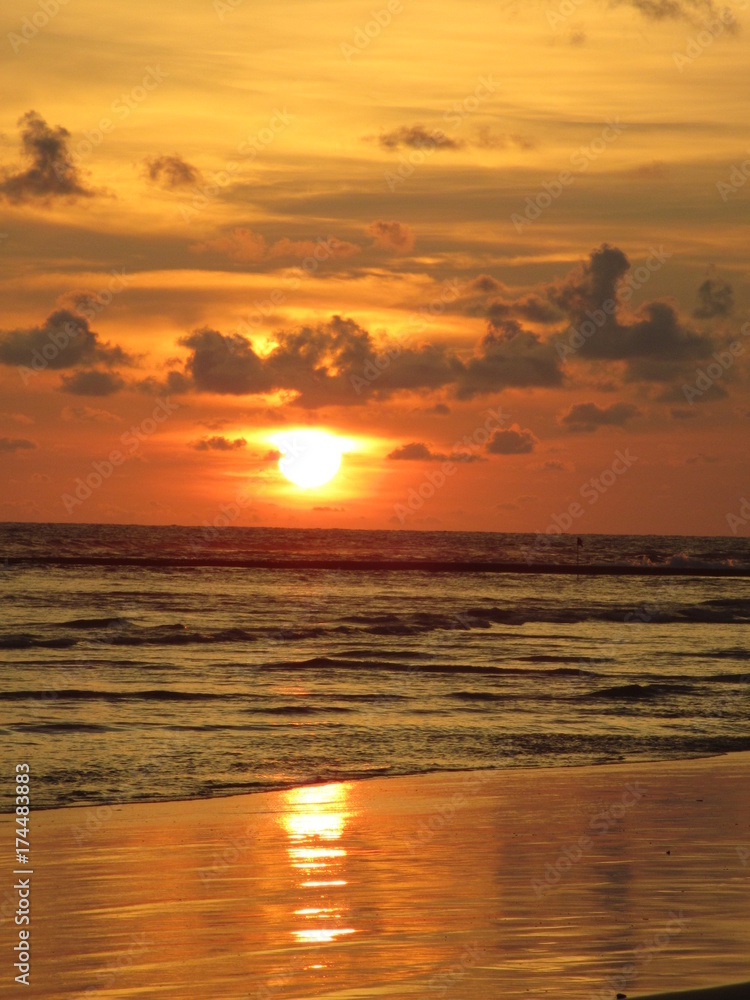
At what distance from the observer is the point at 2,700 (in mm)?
24953

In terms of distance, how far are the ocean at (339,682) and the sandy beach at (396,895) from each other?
106 inches

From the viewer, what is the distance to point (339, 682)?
30.4 metres

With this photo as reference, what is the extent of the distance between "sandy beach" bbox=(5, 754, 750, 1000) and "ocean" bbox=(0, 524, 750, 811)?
268 cm

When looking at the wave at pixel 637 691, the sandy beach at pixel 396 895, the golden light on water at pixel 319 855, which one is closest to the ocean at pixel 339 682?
the wave at pixel 637 691

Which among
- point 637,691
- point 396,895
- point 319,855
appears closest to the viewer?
point 396,895

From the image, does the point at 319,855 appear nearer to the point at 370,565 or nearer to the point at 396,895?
the point at 396,895

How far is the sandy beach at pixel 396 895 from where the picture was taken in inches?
332

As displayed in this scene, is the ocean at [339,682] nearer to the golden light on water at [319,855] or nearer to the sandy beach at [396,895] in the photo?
the golden light on water at [319,855]

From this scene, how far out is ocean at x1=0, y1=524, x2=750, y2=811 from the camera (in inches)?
748

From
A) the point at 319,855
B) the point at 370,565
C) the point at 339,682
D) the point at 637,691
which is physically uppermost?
the point at 370,565

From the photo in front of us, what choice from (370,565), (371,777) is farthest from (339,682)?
(370,565)

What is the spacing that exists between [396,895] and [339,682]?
1976 centimetres

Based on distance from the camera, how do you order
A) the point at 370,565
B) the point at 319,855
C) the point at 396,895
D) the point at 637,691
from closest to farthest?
1. the point at 396,895
2. the point at 319,855
3. the point at 637,691
4. the point at 370,565

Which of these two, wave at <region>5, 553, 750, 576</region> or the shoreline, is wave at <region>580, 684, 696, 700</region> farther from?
wave at <region>5, 553, 750, 576</region>
